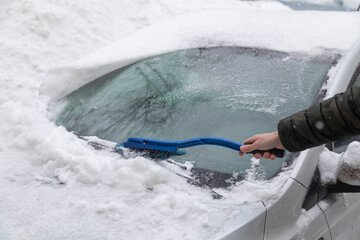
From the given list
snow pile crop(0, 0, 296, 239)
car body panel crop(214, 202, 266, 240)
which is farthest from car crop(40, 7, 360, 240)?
snow pile crop(0, 0, 296, 239)

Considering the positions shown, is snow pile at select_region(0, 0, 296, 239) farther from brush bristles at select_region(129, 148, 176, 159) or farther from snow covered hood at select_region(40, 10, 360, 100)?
snow covered hood at select_region(40, 10, 360, 100)

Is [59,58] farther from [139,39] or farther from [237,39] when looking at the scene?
[237,39]

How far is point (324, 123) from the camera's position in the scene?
1.63m

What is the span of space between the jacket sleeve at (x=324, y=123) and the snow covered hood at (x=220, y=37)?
3.34 ft

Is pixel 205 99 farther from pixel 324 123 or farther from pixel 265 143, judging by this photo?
pixel 324 123

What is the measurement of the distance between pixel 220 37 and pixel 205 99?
0.66m

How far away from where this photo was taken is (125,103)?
273cm

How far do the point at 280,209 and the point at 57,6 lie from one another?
4873mm

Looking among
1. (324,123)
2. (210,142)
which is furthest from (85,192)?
(324,123)

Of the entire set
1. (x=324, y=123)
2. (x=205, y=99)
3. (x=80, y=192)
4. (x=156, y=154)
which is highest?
(x=324, y=123)

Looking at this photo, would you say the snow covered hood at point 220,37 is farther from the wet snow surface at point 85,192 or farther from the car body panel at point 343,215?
the car body panel at point 343,215

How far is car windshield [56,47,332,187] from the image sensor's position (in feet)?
7.29

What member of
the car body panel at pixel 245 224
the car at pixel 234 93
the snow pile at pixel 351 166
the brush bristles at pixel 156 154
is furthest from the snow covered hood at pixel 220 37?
the car body panel at pixel 245 224

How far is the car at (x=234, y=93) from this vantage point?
1.95 metres
